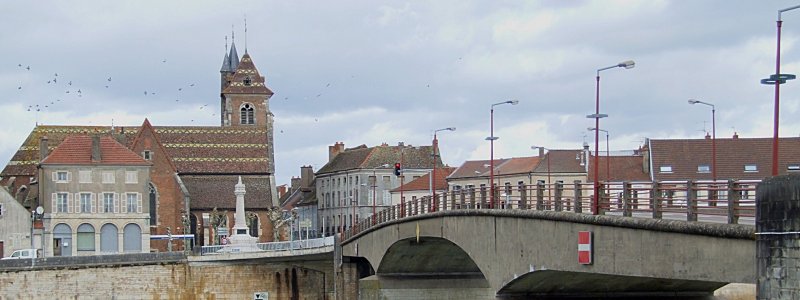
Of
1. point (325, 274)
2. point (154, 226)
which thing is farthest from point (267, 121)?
point (325, 274)

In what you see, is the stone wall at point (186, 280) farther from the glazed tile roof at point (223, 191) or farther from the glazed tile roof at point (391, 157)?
the glazed tile roof at point (391, 157)

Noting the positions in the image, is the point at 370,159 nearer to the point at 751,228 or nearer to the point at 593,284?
the point at 593,284

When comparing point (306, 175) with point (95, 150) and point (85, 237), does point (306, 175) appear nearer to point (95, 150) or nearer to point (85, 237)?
point (95, 150)

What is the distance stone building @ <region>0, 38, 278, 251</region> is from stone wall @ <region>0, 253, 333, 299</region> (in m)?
25.5

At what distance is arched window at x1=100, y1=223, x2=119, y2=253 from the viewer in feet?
317

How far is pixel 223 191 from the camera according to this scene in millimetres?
117875

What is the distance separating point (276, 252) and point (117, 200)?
85.2 feet

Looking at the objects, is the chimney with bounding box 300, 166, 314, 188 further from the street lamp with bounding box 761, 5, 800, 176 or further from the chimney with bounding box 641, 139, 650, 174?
the street lamp with bounding box 761, 5, 800, 176

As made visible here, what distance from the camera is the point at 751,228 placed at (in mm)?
25500

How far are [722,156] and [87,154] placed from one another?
44.2m

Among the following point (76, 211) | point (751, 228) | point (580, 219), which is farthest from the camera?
point (76, 211)

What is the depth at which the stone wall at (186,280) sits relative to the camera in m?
75.6

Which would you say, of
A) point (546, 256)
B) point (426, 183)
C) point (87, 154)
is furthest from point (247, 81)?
point (546, 256)

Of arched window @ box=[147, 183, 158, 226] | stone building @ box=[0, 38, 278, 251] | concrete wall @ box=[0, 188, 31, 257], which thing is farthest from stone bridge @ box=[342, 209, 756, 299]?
stone building @ box=[0, 38, 278, 251]
